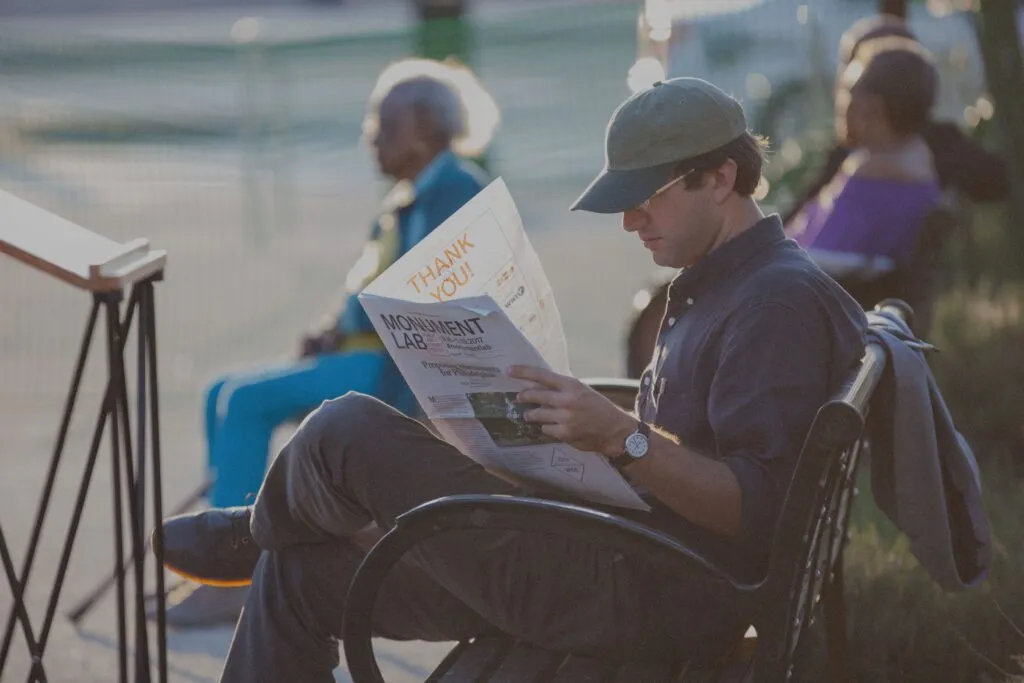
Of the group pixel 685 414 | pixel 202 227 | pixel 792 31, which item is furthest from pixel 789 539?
pixel 202 227

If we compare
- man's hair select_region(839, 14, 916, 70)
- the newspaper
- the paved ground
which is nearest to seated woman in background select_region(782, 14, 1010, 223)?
man's hair select_region(839, 14, 916, 70)

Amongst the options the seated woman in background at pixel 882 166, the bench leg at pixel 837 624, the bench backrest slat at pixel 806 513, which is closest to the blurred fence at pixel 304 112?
the seated woman in background at pixel 882 166

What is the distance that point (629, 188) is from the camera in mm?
3107

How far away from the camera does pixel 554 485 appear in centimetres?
304

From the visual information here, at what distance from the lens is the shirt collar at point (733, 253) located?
3.15 metres

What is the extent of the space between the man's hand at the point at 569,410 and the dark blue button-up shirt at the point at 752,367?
0.23 m

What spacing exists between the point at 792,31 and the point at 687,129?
654cm

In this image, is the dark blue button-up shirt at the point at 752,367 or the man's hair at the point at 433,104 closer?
the dark blue button-up shirt at the point at 752,367

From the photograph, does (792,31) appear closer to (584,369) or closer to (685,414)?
(584,369)

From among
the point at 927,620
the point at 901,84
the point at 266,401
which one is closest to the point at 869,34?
the point at 901,84

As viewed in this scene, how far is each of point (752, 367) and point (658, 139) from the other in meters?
0.50

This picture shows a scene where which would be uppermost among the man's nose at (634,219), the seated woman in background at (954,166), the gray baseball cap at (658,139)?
the gray baseball cap at (658,139)

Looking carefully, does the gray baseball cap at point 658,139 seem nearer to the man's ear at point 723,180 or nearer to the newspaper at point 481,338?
the man's ear at point 723,180

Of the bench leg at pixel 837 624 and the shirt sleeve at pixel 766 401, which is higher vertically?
the shirt sleeve at pixel 766 401
